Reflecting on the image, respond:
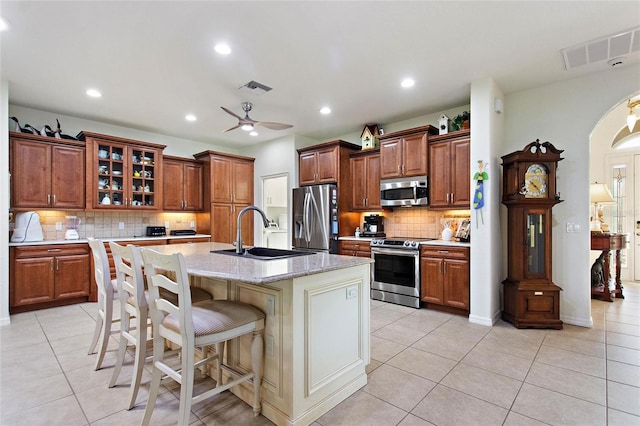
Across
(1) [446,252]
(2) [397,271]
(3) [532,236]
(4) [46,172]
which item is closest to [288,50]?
(1) [446,252]

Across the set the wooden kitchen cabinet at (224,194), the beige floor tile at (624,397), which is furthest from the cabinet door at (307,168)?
the beige floor tile at (624,397)

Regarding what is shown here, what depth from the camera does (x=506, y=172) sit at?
364 cm

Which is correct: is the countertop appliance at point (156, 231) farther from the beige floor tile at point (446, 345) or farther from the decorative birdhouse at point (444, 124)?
the decorative birdhouse at point (444, 124)

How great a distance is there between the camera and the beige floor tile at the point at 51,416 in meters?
1.86

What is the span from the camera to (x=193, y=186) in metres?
5.95

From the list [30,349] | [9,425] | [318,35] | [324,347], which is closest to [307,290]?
[324,347]

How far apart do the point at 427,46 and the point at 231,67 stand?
75.6 inches

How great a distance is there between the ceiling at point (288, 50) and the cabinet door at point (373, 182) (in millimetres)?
925

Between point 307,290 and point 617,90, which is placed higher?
point 617,90

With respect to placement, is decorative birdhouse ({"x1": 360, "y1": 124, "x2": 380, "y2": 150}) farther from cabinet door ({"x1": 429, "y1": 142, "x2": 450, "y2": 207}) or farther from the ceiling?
cabinet door ({"x1": 429, "y1": 142, "x2": 450, "y2": 207})

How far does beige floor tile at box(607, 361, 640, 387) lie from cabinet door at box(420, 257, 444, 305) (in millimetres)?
1660

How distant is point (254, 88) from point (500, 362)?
371cm

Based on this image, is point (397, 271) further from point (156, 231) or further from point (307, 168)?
point (156, 231)

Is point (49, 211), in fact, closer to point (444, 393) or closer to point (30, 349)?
point (30, 349)
